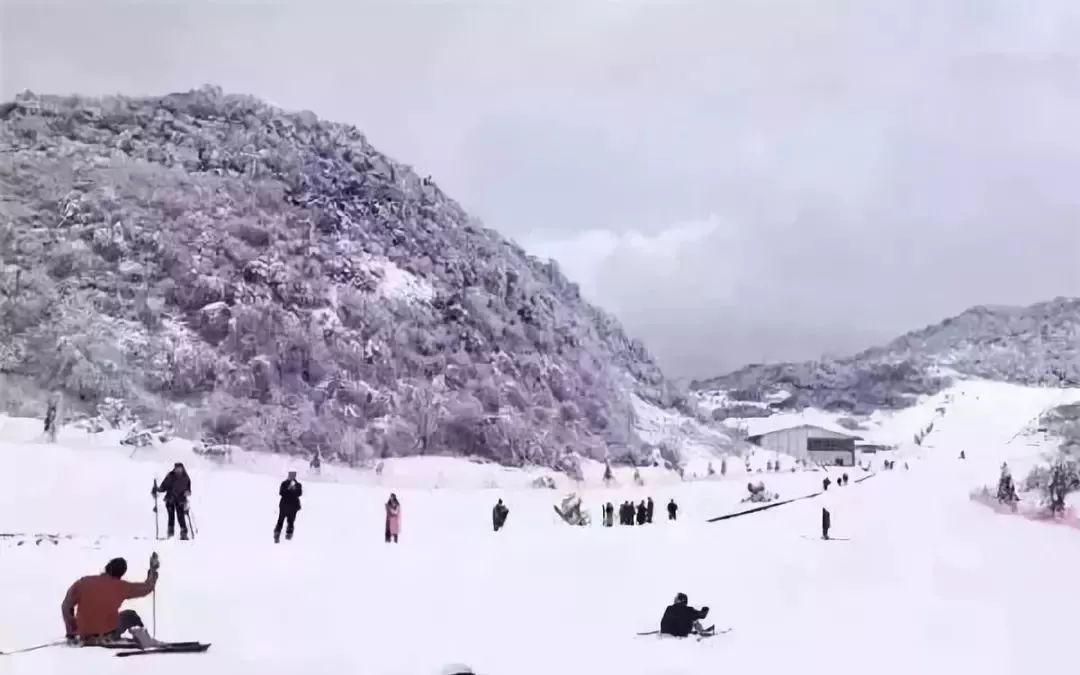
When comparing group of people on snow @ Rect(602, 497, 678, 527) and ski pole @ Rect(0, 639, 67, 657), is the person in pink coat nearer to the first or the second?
group of people on snow @ Rect(602, 497, 678, 527)

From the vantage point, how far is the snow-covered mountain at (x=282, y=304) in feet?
61.9

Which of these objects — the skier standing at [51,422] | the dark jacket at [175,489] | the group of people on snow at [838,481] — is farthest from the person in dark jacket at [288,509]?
the group of people on snow at [838,481]

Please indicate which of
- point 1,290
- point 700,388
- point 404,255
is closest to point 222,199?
point 404,255

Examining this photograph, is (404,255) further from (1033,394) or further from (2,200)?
(1033,394)

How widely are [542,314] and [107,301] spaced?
11.8 meters

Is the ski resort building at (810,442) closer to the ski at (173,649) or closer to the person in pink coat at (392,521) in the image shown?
the person in pink coat at (392,521)

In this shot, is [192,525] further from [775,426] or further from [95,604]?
[775,426]

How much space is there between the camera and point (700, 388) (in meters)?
16.8

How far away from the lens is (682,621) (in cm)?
570

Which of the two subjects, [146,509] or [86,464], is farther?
[86,464]

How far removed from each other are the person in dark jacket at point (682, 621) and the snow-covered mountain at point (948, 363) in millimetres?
3299

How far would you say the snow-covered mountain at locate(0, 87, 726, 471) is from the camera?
61.9 feet

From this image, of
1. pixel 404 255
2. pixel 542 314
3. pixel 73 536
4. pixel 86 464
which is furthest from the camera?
pixel 404 255

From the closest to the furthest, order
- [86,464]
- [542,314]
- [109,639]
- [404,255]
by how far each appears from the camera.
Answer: [109,639] → [86,464] → [542,314] → [404,255]
